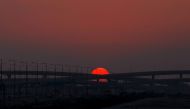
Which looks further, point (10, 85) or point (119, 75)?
point (119, 75)

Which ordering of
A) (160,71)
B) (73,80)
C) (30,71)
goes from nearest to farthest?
(30,71) < (73,80) < (160,71)

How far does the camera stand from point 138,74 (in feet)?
647

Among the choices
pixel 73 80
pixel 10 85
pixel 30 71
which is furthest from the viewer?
pixel 73 80

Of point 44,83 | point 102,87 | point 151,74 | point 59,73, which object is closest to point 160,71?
point 151,74

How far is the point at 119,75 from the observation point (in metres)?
199

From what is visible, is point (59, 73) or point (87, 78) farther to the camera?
point (87, 78)

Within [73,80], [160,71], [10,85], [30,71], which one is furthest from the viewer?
[160,71]

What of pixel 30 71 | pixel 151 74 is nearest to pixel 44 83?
pixel 30 71

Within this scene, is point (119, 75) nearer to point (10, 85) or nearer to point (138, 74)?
point (138, 74)

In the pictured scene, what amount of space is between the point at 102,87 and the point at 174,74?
2646cm

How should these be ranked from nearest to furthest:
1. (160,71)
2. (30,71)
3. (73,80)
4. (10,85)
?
(10,85)
(30,71)
(73,80)
(160,71)

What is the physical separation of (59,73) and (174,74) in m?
42.4

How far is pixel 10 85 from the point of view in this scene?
153375mm

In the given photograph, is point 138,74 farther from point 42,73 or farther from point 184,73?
point 42,73
